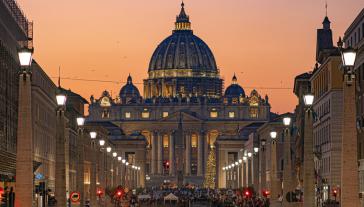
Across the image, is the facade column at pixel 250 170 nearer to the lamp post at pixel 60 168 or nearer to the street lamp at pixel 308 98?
the lamp post at pixel 60 168

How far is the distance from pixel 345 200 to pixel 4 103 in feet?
132

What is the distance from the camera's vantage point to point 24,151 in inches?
1276

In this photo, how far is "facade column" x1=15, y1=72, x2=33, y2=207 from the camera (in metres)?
32.1

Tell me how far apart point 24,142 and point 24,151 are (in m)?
0.24

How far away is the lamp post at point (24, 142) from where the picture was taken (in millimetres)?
31969

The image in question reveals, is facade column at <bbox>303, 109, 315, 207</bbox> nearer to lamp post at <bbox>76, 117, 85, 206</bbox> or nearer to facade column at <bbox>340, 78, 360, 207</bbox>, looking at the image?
facade column at <bbox>340, 78, 360, 207</bbox>

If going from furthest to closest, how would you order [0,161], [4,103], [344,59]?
[4,103], [0,161], [344,59]

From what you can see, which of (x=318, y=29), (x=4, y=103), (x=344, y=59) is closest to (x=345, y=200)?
(x=344, y=59)

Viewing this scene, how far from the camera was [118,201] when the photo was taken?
101 meters

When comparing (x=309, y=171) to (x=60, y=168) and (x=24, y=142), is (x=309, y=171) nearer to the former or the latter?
(x=60, y=168)

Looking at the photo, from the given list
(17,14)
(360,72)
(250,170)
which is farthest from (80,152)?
(250,170)

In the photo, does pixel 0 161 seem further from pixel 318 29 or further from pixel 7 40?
pixel 318 29

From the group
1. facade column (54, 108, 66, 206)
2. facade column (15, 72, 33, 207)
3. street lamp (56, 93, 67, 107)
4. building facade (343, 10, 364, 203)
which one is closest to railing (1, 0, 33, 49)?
building facade (343, 10, 364, 203)

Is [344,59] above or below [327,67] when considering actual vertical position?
below
